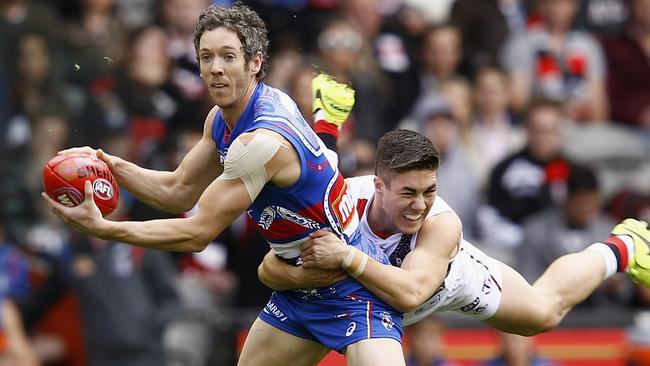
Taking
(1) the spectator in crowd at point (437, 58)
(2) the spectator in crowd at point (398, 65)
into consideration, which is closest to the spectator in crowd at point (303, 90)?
(2) the spectator in crowd at point (398, 65)

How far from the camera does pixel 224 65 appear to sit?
304 inches

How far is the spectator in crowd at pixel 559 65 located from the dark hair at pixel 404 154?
6.03m

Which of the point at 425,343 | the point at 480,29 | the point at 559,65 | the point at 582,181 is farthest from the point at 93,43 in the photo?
the point at 582,181

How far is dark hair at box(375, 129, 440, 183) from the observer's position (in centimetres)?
805

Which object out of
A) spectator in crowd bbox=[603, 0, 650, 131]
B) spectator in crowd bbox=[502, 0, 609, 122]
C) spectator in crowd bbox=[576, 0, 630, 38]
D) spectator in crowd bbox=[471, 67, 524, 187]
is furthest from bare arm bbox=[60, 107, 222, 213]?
spectator in crowd bbox=[576, 0, 630, 38]

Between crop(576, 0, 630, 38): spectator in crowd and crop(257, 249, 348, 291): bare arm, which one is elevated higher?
crop(576, 0, 630, 38): spectator in crowd

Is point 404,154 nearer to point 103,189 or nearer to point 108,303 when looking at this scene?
point 103,189

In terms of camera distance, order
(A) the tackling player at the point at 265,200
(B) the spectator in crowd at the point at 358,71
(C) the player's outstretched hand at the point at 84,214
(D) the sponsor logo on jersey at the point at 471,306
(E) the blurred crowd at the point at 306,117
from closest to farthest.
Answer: (C) the player's outstretched hand at the point at 84,214, (A) the tackling player at the point at 265,200, (D) the sponsor logo on jersey at the point at 471,306, (E) the blurred crowd at the point at 306,117, (B) the spectator in crowd at the point at 358,71

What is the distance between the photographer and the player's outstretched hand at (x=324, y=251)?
794cm

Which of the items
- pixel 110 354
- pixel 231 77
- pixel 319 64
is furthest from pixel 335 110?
pixel 110 354

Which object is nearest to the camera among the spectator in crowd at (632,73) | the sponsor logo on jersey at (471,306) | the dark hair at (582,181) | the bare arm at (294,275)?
the bare arm at (294,275)

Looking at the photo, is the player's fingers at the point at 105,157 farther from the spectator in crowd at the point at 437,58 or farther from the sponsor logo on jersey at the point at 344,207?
the spectator in crowd at the point at 437,58

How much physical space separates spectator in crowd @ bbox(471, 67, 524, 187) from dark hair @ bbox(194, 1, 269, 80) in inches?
226

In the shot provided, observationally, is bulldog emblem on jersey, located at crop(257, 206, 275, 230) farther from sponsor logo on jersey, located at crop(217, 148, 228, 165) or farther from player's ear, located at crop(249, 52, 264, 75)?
player's ear, located at crop(249, 52, 264, 75)
